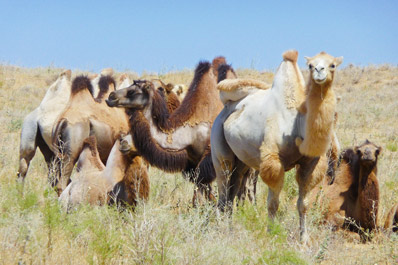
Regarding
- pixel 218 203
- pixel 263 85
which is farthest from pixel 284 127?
pixel 218 203

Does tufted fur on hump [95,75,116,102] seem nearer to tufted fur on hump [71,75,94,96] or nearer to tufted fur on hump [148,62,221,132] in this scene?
tufted fur on hump [71,75,94,96]

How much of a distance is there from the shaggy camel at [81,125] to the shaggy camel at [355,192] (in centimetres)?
352

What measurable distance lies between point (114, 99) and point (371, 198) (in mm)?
3910

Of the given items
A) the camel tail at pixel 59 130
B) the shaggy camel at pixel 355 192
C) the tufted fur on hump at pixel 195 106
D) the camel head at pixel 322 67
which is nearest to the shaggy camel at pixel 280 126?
the camel head at pixel 322 67

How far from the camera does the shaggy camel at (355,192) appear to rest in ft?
23.5

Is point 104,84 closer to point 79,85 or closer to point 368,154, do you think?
point 79,85

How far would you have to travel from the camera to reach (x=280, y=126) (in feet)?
18.9

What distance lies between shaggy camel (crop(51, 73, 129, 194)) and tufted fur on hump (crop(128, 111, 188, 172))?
115 cm

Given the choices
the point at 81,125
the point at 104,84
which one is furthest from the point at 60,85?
the point at 81,125

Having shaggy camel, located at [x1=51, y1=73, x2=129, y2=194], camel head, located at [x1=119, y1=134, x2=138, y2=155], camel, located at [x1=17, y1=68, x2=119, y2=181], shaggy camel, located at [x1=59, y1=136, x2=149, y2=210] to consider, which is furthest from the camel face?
camel, located at [x1=17, y1=68, x2=119, y2=181]

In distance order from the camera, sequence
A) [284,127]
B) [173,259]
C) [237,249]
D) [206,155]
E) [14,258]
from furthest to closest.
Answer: [206,155], [284,127], [237,249], [173,259], [14,258]

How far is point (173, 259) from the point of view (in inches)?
171

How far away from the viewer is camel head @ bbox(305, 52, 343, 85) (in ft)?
16.9

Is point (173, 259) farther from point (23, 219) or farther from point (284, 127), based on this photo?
point (284, 127)
